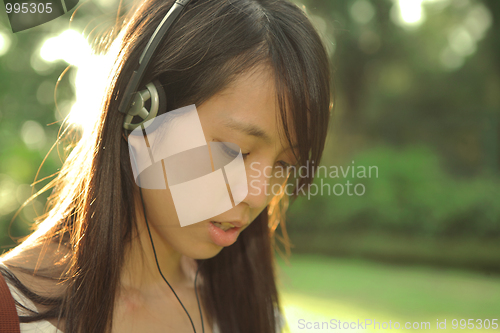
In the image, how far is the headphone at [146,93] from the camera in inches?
22.0

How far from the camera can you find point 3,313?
1.53ft

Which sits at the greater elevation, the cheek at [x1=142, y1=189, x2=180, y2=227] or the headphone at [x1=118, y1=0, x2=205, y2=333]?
the headphone at [x1=118, y1=0, x2=205, y2=333]

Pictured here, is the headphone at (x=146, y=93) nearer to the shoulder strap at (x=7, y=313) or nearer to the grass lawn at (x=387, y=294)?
the shoulder strap at (x=7, y=313)

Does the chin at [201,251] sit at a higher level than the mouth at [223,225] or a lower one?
lower

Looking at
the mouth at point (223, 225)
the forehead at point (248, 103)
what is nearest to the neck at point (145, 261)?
the mouth at point (223, 225)

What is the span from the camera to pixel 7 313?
0.47 m

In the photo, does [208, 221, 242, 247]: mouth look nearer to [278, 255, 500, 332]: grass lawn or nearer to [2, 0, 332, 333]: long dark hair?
[2, 0, 332, 333]: long dark hair

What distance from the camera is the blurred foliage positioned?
2523 mm

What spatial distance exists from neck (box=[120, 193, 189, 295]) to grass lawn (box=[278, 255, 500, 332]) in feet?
2.51

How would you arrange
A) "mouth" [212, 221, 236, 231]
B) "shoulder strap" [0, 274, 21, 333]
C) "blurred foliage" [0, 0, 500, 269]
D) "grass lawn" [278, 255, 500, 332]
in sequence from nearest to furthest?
"shoulder strap" [0, 274, 21, 333] < "mouth" [212, 221, 236, 231] < "grass lawn" [278, 255, 500, 332] < "blurred foliage" [0, 0, 500, 269]

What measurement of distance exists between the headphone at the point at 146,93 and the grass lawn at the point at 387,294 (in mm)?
1060
